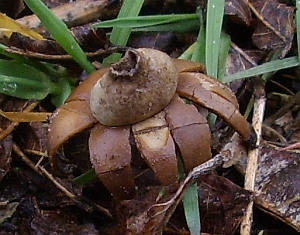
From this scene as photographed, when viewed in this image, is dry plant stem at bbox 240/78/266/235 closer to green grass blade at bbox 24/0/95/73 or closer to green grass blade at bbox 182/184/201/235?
green grass blade at bbox 182/184/201/235

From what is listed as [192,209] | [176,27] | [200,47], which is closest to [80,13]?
[176,27]

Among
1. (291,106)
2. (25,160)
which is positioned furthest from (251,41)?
(25,160)

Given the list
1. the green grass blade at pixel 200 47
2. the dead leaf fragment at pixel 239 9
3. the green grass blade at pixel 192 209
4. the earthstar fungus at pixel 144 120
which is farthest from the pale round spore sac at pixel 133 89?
the dead leaf fragment at pixel 239 9

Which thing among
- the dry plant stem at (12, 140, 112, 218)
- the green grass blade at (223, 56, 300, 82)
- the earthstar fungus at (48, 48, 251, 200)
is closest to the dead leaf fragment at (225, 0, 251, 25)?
the green grass blade at (223, 56, 300, 82)

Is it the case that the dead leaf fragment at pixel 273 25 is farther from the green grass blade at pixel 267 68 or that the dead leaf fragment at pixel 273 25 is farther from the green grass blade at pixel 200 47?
the green grass blade at pixel 200 47

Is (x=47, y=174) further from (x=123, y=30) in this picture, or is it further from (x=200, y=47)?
(x=200, y=47)
